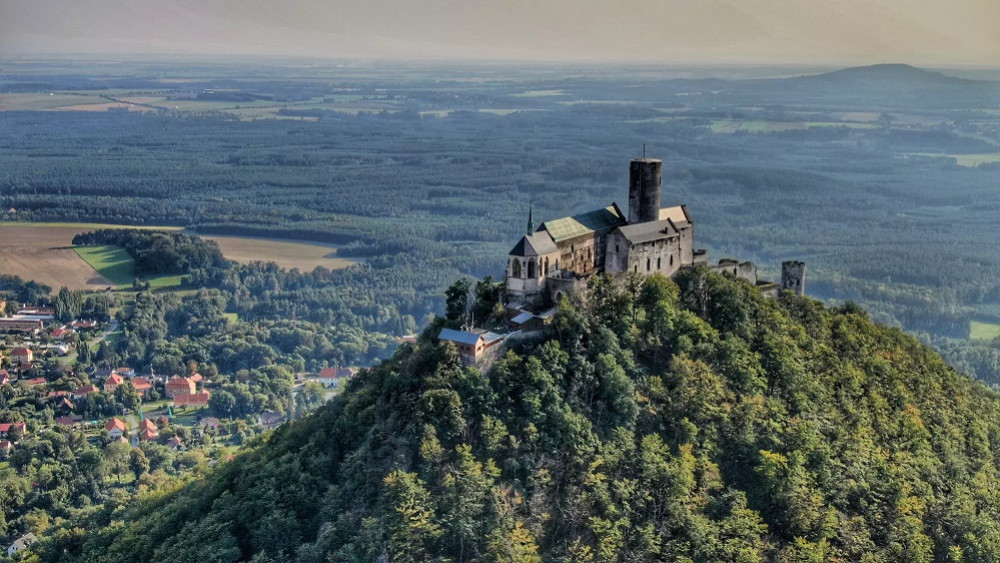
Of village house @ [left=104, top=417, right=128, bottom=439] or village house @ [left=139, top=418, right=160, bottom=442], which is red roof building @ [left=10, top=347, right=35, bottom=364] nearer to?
village house @ [left=104, top=417, right=128, bottom=439]

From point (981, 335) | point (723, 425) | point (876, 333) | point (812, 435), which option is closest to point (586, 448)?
point (723, 425)

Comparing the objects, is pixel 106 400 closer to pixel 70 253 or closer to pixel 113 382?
pixel 113 382

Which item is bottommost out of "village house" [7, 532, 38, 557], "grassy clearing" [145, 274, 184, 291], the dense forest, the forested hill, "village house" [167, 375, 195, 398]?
"village house" [7, 532, 38, 557]

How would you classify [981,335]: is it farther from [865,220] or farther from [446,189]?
[446,189]

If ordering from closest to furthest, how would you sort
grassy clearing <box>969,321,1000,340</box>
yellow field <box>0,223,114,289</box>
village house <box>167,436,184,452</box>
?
village house <box>167,436,184,452</box>, grassy clearing <box>969,321,1000,340</box>, yellow field <box>0,223,114,289</box>

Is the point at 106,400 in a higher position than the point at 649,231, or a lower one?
lower

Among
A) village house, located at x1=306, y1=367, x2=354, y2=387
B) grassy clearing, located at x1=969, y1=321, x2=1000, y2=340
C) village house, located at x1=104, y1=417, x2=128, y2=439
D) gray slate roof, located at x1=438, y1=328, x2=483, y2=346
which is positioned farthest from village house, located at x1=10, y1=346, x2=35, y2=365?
grassy clearing, located at x1=969, y1=321, x2=1000, y2=340

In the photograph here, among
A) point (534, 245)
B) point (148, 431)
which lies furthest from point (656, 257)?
point (148, 431)
